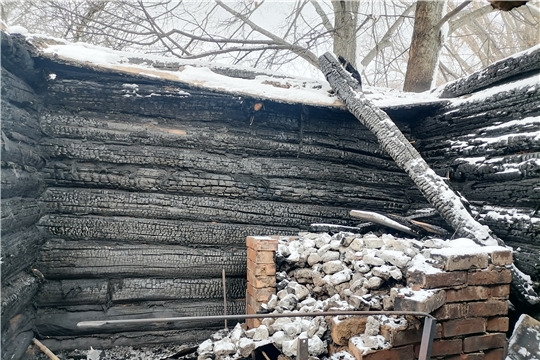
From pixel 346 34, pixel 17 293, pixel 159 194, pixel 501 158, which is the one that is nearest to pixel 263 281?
pixel 159 194

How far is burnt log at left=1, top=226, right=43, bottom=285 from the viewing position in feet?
7.52

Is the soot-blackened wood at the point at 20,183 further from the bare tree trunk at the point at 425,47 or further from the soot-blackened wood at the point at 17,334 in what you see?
the bare tree trunk at the point at 425,47

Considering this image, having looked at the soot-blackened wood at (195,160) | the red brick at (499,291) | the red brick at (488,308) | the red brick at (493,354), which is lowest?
the red brick at (493,354)

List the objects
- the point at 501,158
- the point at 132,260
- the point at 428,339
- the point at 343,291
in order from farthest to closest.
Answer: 1. the point at 132,260
2. the point at 501,158
3. the point at 343,291
4. the point at 428,339

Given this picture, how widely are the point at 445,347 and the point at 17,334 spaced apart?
2.96 m

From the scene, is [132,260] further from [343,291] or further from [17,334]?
[343,291]

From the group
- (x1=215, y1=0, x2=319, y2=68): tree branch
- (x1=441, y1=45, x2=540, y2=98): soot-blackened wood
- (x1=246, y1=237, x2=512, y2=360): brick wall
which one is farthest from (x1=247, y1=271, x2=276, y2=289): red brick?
(x1=215, y1=0, x2=319, y2=68): tree branch

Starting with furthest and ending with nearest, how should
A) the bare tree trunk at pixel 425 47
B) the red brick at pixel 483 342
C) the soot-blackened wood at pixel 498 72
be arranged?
the bare tree trunk at pixel 425 47
the soot-blackened wood at pixel 498 72
the red brick at pixel 483 342

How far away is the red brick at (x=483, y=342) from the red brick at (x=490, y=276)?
0.34 m

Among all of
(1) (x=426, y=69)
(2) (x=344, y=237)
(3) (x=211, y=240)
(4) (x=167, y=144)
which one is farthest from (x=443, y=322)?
(1) (x=426, y=69)

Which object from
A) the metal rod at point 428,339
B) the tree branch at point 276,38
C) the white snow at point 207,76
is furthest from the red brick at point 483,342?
the tree branch at point 276,38

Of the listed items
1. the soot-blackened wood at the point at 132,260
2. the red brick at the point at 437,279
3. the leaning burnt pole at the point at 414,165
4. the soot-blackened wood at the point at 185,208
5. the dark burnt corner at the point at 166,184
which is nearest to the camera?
the red brick at the point at 437,279

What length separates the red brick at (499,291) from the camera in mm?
2117

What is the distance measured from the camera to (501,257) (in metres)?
2.13
